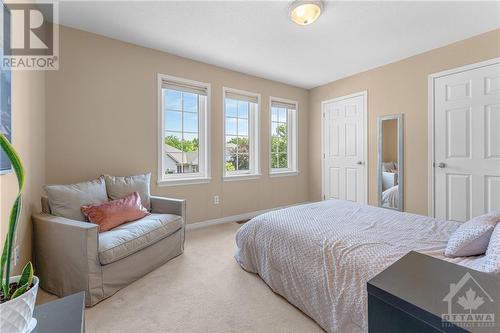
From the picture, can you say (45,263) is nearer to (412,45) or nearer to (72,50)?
(72,50)

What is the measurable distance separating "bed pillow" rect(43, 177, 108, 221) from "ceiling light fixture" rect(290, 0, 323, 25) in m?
2.54

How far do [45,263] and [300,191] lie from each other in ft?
13.0

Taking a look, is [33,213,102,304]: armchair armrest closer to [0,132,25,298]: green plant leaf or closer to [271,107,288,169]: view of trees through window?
[0,132,25,298]: green plant leaf

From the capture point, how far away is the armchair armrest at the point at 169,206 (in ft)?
8.31

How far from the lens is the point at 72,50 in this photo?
98.7 inches

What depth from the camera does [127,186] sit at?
99.0 inches

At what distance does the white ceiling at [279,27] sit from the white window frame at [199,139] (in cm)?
37

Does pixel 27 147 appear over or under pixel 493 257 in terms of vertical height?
over

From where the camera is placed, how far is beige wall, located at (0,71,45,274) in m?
1.54

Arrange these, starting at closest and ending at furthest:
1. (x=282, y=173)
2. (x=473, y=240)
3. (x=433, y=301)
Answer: (x=433, y=301) → (x=473, y=240) → (x=282, y=173)

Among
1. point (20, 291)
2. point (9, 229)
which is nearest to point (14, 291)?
point (20, 291)

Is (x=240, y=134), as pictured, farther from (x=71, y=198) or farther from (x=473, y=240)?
(x=473, y=240)

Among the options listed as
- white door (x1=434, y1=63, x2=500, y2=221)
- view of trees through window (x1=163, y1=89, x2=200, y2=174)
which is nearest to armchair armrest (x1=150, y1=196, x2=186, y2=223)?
view of trees through window (x1=163, y1=89, x2=200, y2=174)

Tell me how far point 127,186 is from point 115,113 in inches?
37.0
